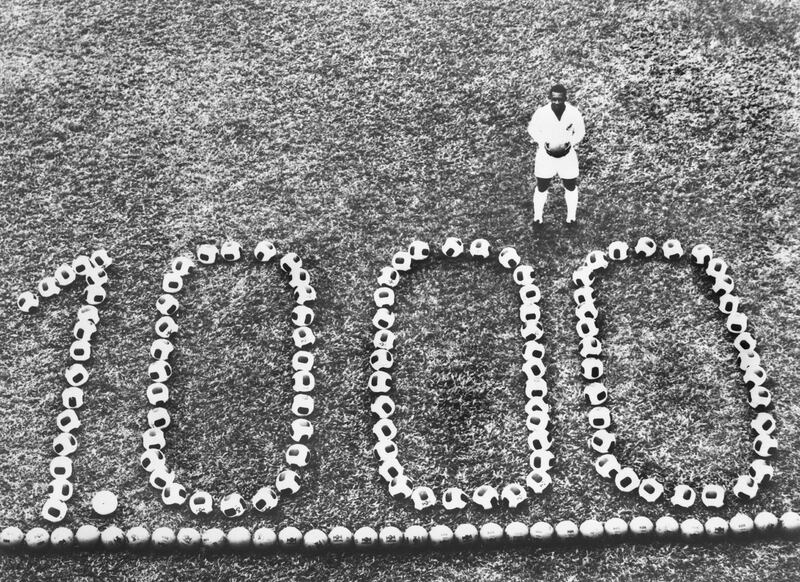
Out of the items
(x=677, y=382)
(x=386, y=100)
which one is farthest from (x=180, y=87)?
(x=677, y=382)

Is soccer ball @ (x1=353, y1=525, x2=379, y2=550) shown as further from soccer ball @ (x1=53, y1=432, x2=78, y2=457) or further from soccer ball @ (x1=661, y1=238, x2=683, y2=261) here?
soccer ball @ (x1=661, y1=238, x2=683, y2=261)

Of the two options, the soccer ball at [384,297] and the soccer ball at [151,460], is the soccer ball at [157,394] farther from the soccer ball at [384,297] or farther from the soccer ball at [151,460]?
the soccer ball at [384,297]

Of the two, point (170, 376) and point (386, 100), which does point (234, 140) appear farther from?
point (170, 376)

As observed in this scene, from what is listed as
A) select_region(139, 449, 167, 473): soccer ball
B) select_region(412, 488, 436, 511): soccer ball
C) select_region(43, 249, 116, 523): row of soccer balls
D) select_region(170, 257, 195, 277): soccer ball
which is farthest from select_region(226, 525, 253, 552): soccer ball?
select_region(170, 257, 195, 277): soccer ball

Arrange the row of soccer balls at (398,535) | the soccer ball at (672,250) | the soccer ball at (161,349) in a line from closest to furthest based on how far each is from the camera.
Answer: the row of soccer balls at (398,535) → the soccer ball at (161,349) → the soccer ball at (672,250)

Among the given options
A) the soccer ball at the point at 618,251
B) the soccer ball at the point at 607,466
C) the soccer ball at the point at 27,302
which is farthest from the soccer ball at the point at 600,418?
the soccer ball at the point at 27,302

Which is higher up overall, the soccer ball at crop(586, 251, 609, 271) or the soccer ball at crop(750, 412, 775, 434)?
the soccer ball at crop(586, 251, 609, 271)

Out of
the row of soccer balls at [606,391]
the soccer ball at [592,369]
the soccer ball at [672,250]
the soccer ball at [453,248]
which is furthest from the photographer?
the soccer ball at [453,248]
